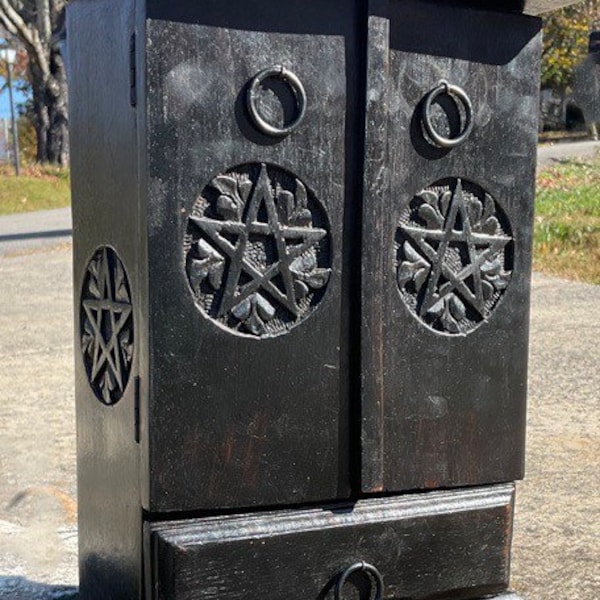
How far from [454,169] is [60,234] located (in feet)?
39.2

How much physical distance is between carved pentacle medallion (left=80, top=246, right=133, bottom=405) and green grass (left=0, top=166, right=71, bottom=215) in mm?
16498

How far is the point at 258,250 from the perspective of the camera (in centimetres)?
236

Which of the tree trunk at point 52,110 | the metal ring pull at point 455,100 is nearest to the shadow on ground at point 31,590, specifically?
the metal ring pull at point 455,100

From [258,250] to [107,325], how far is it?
0.44m

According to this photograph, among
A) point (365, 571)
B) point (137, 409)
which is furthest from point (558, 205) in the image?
point (137, 409)

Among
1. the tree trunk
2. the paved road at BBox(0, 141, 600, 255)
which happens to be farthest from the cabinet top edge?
the tree trunk

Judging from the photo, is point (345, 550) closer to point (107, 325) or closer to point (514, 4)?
point (107, 325)

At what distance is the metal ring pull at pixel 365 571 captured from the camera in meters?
2.50

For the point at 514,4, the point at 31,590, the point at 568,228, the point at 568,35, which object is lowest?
the point at 31,590

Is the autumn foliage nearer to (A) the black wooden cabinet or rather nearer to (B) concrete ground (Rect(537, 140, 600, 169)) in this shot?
(B) concrete ground (Rect(537, 140, 600, 169))

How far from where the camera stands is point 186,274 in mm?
2283

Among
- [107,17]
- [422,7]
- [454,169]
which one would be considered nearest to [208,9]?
[107,17]

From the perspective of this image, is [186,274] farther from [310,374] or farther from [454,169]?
[454,169]

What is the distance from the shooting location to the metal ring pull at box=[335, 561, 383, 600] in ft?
8.19
